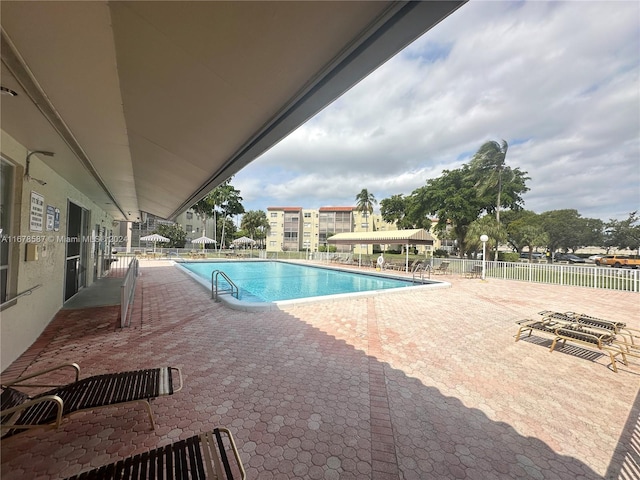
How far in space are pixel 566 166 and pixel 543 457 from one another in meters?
79.8

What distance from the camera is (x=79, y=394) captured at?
243 cm

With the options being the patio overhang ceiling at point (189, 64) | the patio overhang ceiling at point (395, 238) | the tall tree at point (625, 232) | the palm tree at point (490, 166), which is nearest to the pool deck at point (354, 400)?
the patio overhang ceiling at point (189, 64)

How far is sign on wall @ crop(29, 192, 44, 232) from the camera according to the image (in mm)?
4238

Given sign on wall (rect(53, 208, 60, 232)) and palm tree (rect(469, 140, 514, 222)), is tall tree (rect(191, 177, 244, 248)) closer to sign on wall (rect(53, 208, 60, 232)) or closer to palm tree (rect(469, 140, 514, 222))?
palm tree (rect(469, 140, 514, 222))

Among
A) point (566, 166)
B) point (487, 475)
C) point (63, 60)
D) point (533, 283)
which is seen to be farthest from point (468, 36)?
point (566, 166)

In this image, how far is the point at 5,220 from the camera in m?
3.62

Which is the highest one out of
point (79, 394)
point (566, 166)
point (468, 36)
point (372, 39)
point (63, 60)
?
point (566, 166)

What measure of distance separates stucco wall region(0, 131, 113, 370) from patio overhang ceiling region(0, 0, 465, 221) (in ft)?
2.88

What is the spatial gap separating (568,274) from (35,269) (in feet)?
63.4

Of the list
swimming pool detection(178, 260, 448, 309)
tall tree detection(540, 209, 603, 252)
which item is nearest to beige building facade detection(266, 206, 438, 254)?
tall tree detection(540, 209, 603, 252)

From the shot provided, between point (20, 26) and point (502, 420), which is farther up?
point (20, 26)

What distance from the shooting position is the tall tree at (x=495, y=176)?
24734 millimetres

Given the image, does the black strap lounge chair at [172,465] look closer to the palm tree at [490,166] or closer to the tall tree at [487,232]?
the tall tree at [487,232]

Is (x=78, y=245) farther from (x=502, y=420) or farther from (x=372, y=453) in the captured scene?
(x=502, y=420)
